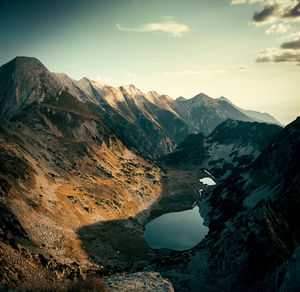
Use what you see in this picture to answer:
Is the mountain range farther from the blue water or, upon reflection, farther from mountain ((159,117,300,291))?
the blue water

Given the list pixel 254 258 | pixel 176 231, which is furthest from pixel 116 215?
pixel 254 258

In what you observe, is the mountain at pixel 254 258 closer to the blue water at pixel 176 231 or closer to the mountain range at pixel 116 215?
the mountain range at pixel 116 215

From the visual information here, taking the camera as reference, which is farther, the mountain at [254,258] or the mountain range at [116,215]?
the mountain range at [116,215]

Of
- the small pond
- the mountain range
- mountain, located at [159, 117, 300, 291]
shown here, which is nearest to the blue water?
the small pond

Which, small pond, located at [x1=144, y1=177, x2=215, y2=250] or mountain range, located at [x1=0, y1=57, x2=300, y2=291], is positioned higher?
mountain range, located at [x1=0, y1=57, x2=300, y2=291]

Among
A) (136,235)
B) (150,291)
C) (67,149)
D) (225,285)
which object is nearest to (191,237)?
(136,235)

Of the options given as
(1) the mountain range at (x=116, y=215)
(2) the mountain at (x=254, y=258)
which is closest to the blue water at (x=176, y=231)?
(1) the mountain range at (x=116, y=215)

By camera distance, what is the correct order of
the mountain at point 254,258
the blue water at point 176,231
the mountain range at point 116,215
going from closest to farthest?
the mountain at point 254,258 < the mountain range at point 116,215 < the blue water at point 176,231

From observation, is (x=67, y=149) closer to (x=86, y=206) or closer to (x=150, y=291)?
(x=86, y=206)
